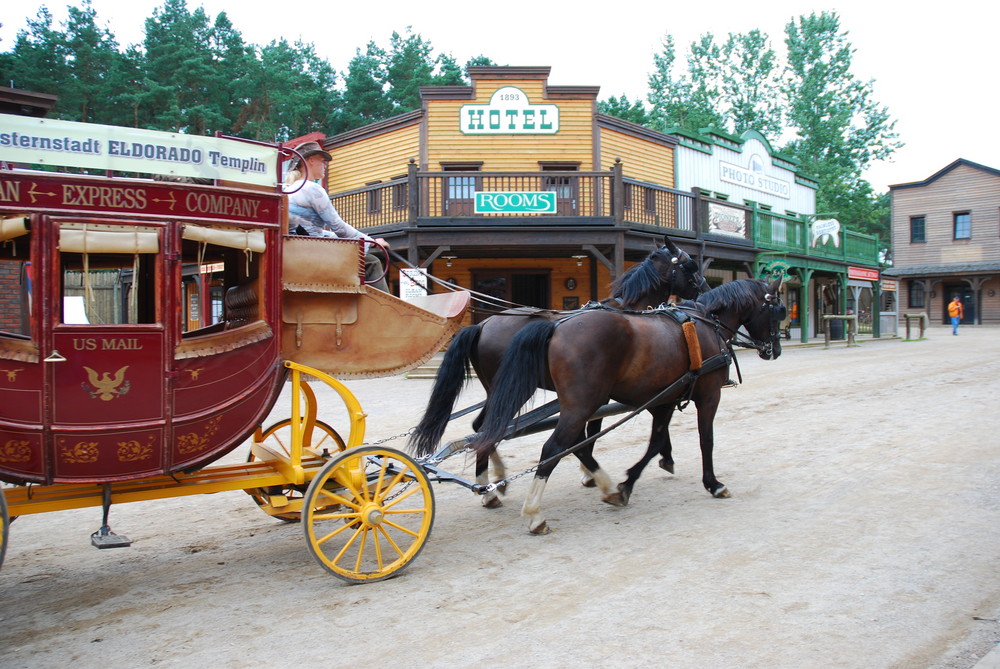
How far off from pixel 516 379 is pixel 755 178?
2353 cm

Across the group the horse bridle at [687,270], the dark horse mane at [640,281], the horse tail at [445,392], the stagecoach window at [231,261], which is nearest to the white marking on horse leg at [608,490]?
the horse tail at [445,392]

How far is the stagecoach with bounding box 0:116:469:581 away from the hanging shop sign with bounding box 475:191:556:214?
1074 cm

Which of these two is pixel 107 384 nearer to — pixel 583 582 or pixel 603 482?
pixel 583 582

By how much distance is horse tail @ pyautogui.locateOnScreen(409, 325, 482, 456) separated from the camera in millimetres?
4926

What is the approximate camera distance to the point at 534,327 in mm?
4758

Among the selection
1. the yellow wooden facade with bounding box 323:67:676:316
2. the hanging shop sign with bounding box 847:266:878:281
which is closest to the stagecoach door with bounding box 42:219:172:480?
the yellow wooden facade with bounding box 323:67:676:316

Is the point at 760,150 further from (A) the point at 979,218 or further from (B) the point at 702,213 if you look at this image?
(A) the point at 979,218

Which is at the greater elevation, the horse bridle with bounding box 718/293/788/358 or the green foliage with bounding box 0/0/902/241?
the green foliage with bounding box 0/0/902/241

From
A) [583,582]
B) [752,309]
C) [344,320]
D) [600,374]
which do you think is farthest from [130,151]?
[752,309]

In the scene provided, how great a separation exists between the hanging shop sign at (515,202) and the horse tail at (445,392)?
9803mm

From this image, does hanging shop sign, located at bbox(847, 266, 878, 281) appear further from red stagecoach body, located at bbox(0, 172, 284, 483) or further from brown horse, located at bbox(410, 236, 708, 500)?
red stagecoach body, located at bbox(0, 172, 284, 483)

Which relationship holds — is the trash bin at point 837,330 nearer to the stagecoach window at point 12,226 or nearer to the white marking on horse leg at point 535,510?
the white marking on horse leg at point 535,510

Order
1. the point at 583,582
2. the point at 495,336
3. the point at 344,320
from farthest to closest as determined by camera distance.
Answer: the point at 495,336
the point at 344,320
the point at 583,582

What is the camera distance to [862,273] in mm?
26203
